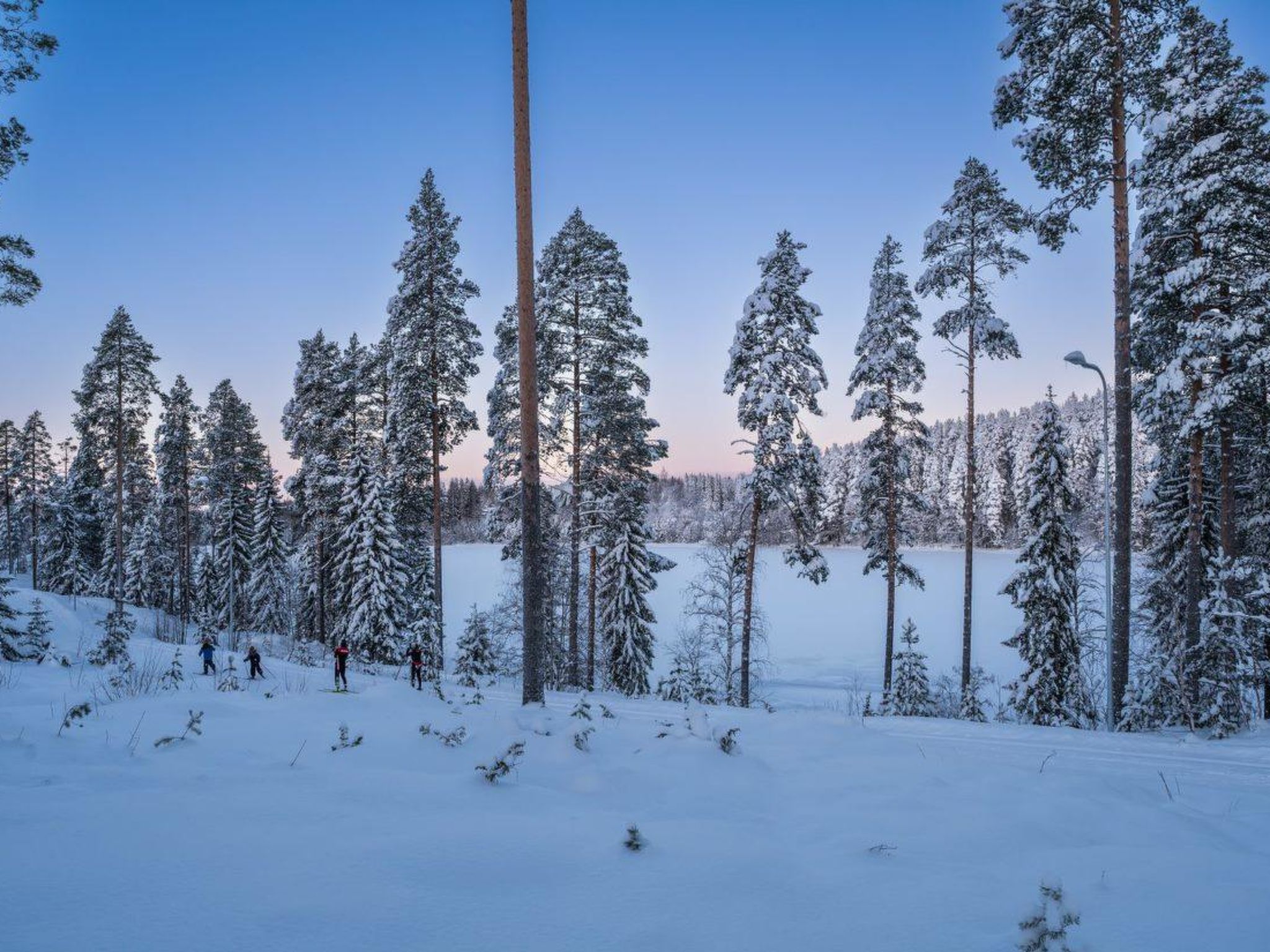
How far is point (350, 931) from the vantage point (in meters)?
2.64

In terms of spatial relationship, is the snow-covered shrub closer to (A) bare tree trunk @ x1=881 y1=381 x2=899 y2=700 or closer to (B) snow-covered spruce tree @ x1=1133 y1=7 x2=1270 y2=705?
(B) snow-covered spruce tree @ x1=1133 y1=7 x2=1270 y2=705


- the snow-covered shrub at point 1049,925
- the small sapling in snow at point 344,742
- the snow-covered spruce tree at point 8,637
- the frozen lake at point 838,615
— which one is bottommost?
the frozen lake at point 838,615

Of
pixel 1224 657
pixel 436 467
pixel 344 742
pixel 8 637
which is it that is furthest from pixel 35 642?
pixel 1224 657

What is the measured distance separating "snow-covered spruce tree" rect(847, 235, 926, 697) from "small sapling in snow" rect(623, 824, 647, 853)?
57.0 ft

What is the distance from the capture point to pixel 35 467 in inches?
1944

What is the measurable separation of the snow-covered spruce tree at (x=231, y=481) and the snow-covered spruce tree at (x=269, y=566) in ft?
1.85

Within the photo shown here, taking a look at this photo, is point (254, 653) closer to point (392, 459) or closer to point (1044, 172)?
point (392, 459)

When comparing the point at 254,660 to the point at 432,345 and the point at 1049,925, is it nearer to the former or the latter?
the point at 432,345

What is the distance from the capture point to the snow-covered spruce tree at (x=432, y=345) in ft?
66.0

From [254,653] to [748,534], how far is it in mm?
14118

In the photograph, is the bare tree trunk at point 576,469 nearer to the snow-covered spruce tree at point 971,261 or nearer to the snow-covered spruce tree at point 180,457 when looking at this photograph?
the snow-covered spruce tree at point 971,261

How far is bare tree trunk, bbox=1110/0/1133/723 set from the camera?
11.0 metres

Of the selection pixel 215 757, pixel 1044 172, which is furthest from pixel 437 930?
pixel 1044 172

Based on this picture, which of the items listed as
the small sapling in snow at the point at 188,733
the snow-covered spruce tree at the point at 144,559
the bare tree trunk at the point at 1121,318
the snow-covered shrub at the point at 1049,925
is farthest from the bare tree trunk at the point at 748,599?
the snow-covered spruce tree at the point at 144,559
